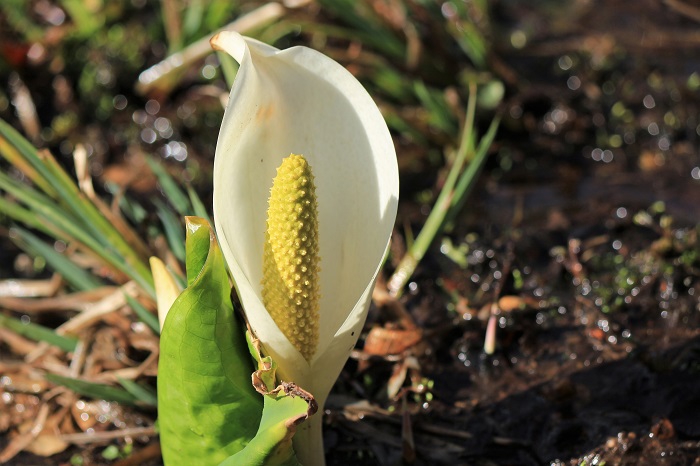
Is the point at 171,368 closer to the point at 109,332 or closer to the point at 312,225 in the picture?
the point at 312,225

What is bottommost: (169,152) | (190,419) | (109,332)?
(169,152)

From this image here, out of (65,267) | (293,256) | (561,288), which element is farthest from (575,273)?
(65,267)

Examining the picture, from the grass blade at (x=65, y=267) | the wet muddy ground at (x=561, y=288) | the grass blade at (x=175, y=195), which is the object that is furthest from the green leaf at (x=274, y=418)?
the grass blade at (x=65, y=267)

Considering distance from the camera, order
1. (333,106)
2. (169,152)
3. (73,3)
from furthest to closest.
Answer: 1. (73,3)
2. (169,152)
3. (333,106)

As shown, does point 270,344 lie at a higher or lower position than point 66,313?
higher

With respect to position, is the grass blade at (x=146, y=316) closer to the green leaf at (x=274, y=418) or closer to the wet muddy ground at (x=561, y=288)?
the wet muddy ground at (x=561, y=288)

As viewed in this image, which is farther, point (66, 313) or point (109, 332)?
point (66, 313)

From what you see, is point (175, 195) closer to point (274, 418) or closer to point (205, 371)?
point (205, 371)

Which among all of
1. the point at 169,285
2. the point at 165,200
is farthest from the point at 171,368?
the point at 165,200
